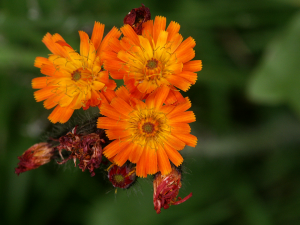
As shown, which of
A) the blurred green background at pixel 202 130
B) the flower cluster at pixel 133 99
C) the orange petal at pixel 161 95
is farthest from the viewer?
the blurred green background at pixel 202 130

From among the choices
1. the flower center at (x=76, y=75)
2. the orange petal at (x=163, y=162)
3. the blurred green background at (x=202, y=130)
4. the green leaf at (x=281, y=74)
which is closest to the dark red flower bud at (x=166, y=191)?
the orange petal at (x=163, y=162)

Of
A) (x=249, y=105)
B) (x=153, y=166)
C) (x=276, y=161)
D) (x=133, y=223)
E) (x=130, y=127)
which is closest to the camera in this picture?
(x=153, y=166)

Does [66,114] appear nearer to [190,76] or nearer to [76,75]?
[76,75]

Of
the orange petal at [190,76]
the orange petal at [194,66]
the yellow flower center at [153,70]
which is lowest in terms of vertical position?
the yellow flower center at [153,70]

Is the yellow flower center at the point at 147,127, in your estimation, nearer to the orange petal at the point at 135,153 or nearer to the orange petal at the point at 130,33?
the orange petal at the point at 135,153

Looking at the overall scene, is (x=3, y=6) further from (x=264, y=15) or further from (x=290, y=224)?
(x=290, y=224)

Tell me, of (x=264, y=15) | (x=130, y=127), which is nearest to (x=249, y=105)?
(x=264, y=15)

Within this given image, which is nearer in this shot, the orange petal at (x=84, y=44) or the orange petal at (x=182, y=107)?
the orange petal at (x=182, y=107)
